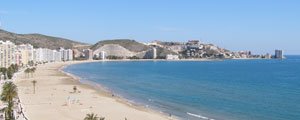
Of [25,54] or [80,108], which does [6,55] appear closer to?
[25,54]

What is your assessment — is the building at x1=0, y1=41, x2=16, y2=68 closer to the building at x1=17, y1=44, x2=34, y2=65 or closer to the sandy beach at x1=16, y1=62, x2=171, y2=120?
the building at x1=17, y1=44, x2=34, y2=65

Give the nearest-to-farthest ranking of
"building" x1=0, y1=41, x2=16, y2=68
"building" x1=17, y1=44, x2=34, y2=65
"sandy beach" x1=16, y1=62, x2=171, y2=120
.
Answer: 1. "sandy beach" x1=16, y1=62, x2=171, y2=120
2. "building" x1=0, y1=41, x2=16, y2=68
3. "building" x1=17, y1=44, x2=34, y2=65

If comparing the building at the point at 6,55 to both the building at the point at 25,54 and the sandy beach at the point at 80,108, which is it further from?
the sandy beach at the point at 80,108

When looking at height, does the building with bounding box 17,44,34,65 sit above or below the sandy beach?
above

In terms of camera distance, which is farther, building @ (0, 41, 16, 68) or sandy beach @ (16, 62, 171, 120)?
building @ (0, 41, 16, 68)

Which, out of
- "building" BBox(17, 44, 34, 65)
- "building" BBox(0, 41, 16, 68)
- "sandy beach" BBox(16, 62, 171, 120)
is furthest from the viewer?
"building" BBox(17, 44, 34, 65)

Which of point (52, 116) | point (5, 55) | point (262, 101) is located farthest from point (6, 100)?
point (5, 55)

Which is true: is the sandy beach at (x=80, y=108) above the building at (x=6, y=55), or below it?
below

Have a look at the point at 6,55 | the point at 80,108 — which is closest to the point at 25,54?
the point at 6,55

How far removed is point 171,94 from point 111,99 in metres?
12.4

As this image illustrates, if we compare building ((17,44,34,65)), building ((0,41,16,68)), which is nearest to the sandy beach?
building ((0,41,16,68))

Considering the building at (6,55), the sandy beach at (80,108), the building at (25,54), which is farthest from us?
the building at (25,54)

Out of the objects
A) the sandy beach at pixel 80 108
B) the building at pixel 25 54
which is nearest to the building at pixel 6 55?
the building at pixel 25 54

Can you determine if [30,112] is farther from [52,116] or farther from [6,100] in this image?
[6,100]
